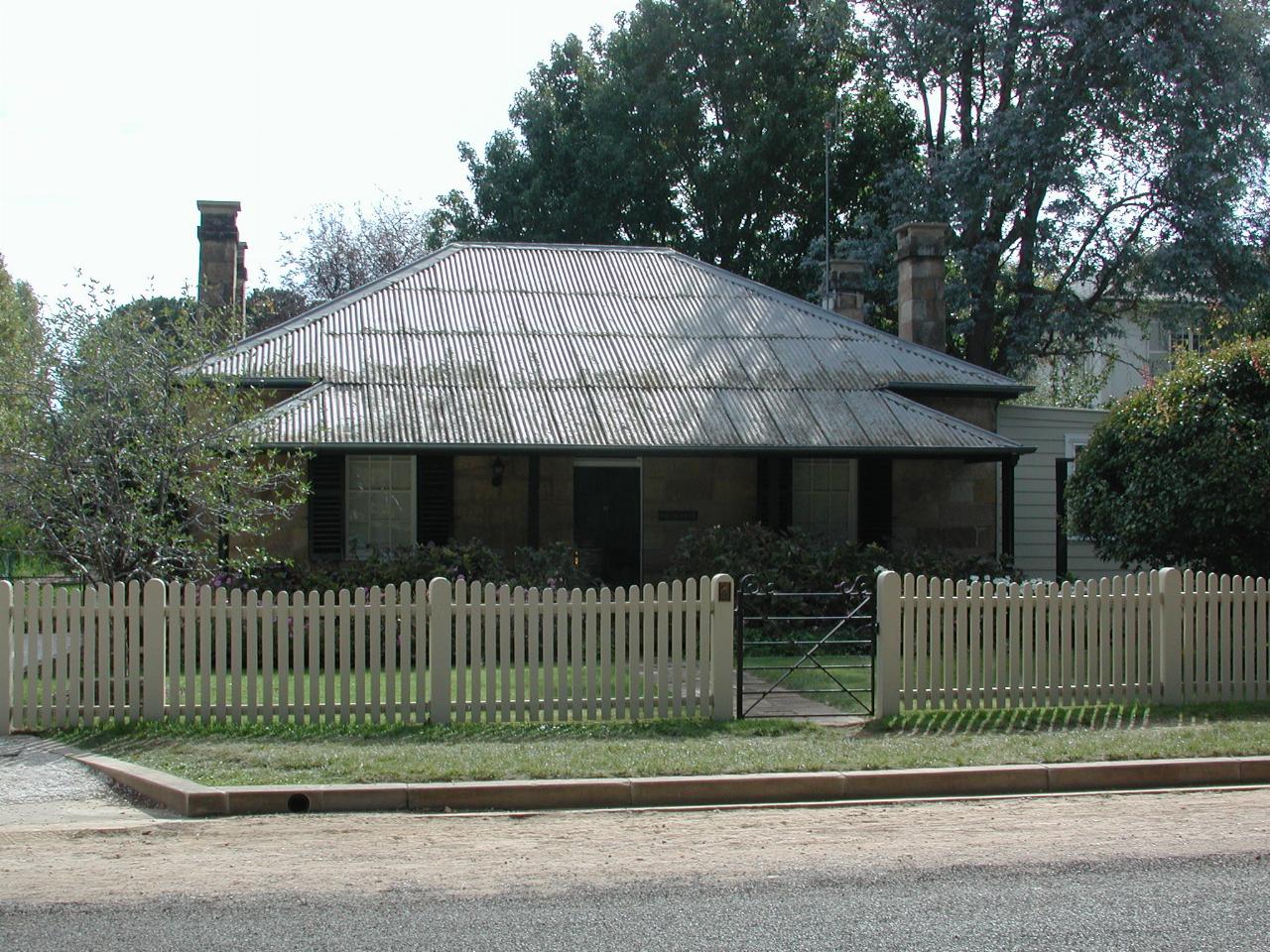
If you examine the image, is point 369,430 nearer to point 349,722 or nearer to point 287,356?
point 287,356

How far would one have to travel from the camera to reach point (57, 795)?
7.84 metres

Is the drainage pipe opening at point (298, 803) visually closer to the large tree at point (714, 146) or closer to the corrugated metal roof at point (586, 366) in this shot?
the corrugated metal roof at point (586, 366)

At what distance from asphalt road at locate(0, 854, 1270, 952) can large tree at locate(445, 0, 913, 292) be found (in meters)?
27.8

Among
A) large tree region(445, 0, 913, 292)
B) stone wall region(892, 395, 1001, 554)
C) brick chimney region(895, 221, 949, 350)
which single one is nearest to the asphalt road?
stone wall region(892, 395, 1001, 554)

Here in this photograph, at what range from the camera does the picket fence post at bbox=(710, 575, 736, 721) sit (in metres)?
9.89

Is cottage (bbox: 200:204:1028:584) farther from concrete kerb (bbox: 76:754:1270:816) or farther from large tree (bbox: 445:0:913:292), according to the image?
large tree (bbox: 445:0:913:292)

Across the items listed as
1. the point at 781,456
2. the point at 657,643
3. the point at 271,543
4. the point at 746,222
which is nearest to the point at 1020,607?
the point at 657,643

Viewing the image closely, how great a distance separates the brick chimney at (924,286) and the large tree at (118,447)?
11444 mm

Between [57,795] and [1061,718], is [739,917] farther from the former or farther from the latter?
[1061,718]

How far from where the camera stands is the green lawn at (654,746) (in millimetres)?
8227

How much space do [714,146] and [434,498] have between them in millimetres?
20899

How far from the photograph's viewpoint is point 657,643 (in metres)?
9.84

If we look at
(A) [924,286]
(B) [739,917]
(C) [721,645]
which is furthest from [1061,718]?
(A) [924,286]

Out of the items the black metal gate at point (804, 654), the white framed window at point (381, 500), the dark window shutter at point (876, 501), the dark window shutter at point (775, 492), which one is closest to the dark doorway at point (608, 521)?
the dark window shutter at point (775, 492)
